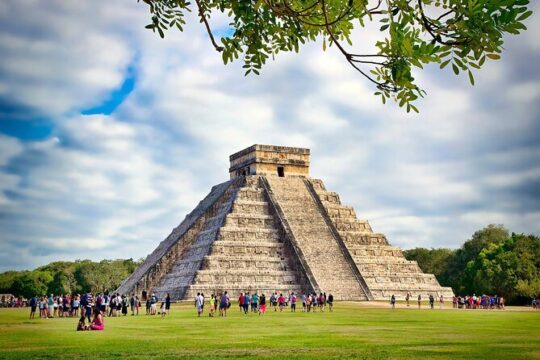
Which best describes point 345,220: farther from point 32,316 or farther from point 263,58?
point 263,58

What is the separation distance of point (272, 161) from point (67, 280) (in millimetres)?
46195

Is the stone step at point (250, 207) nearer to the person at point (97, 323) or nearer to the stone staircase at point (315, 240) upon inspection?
the stone staircase at point (315, 240)

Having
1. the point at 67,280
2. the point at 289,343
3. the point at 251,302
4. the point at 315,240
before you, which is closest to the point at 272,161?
the point at 315,240

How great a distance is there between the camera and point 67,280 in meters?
85.1

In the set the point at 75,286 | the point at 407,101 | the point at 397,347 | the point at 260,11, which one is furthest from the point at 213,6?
the point at 75,286

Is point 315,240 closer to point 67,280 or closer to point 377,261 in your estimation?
point 377,261

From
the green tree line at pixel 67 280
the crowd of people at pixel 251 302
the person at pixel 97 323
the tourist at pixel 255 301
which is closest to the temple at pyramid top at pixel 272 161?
the crowd of people at pixel 251 302

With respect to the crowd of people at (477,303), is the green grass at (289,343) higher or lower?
lower

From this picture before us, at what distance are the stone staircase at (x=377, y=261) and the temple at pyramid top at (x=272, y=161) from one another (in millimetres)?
2203

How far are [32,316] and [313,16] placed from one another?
85.7 feet

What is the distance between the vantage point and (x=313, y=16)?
7.77 metres

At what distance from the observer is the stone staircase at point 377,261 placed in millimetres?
42438

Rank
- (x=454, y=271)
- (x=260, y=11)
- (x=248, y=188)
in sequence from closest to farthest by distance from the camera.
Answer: (x=260, y=11) → (x=248, y=188) → (x=454, y=271)

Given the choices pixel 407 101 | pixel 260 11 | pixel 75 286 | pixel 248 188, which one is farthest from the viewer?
pixel 75 286
